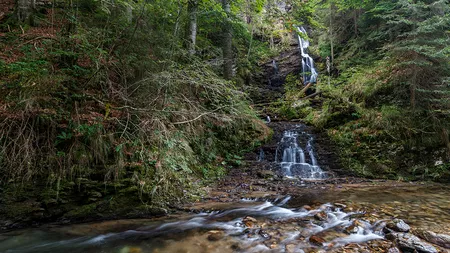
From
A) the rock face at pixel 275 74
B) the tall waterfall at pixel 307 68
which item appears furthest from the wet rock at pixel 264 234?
the tall waterfall at pixel 307 68

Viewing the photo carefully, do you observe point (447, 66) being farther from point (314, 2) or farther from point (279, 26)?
point (279, 26)

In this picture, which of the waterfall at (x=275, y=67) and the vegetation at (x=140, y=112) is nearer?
the vegetation at (x=140, y=112)

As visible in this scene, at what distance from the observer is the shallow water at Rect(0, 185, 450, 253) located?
3039 millimetres

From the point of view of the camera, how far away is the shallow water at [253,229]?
3039mm

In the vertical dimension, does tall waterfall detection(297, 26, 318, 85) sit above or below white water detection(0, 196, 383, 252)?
above

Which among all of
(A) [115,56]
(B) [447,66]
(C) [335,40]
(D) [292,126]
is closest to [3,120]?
(A) [115,56]

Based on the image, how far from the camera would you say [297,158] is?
8.33m

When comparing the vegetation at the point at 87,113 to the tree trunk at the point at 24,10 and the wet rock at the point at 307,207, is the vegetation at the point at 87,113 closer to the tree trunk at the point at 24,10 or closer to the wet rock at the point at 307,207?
the tree trunk at the point at 24,10

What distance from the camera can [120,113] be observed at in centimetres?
453

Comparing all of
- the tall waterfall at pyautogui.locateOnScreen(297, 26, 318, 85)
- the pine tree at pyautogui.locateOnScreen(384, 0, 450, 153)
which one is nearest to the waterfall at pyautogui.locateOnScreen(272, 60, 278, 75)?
the tall waterfall at pyautogui.locateOnScreen(297, 26, 318, 85)

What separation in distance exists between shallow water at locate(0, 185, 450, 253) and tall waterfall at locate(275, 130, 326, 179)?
2764 millimetres

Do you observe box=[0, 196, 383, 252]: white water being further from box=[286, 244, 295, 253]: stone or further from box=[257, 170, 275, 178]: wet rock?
box=[257, 170, 275, 178]: wet rock

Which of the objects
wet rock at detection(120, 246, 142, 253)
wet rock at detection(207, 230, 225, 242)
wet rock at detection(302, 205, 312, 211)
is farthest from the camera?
wet rock at detection(302, 205, 312, 211)

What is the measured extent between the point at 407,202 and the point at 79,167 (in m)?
6.10
